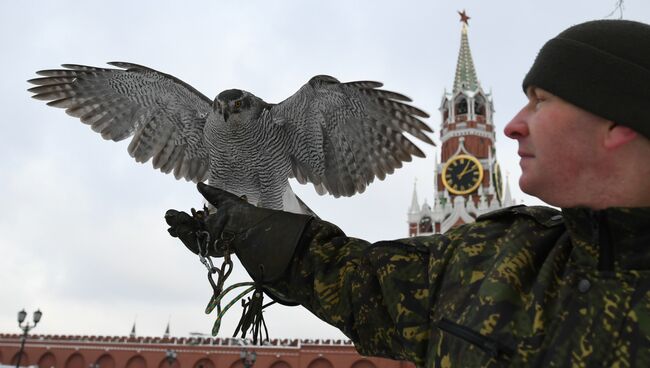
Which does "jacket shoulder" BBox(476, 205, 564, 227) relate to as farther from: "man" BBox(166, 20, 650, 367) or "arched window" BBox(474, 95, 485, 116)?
"arched window" BBox(474, 95, 485, 116)

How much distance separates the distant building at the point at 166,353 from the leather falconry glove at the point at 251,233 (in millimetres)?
28642

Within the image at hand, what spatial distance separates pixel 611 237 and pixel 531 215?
286mm

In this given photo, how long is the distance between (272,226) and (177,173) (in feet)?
4.37

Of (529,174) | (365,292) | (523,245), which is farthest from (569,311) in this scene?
(365,292)

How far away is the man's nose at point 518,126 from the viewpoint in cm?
141

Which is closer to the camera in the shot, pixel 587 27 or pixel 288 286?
pixel 587 27

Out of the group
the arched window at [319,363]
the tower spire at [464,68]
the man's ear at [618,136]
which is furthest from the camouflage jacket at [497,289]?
the tower spire at [464,68]

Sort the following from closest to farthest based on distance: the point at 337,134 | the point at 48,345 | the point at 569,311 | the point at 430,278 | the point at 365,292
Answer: the point at 569,311 → the point at 430,278 → the point at 365,292 → the point at 337,134 → the point at 48,345

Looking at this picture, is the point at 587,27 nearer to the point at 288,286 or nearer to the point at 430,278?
the point at 430,278

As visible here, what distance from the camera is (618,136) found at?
1.25 m

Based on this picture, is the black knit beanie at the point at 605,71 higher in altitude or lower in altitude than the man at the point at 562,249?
higher

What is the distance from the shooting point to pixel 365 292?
1.66 metres

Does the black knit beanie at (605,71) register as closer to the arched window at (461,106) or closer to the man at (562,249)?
the man at (562,249)

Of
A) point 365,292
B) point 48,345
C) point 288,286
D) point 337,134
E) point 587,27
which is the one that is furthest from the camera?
point 48,345
